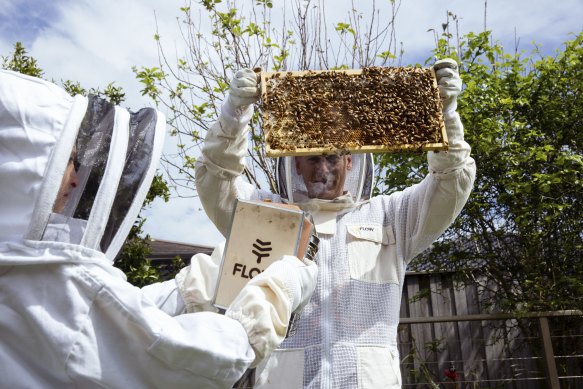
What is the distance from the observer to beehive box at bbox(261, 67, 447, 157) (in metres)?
2.84

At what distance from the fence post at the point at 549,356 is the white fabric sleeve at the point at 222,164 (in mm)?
3629

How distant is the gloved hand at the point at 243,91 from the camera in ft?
9.63

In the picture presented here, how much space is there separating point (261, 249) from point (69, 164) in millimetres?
1054

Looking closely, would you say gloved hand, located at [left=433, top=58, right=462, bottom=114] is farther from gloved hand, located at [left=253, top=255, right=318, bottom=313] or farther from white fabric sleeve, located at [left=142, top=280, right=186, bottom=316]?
white fabric sleeve, located at [left=142, top=280, right=186, bottom=316]

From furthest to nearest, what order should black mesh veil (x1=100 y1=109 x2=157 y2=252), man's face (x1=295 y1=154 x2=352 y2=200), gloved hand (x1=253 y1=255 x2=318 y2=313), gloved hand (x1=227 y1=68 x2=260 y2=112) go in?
man's face (x1=295 y1=154 x2=352 y2=200) → gloved hand (x1=227 y1=68 x2=260 y2=112) → gloved hand (x1=253 y1=255 x2=318 y2=313) → black mesh veil (x1=100 y1=109 x2=157 y2=252)

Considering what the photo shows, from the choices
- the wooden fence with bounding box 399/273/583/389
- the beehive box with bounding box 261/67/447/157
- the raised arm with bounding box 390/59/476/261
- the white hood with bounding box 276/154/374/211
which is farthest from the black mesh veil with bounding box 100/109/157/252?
the wooden fence with bounding box 399/273/583/389

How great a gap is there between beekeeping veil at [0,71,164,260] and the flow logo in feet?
2.72

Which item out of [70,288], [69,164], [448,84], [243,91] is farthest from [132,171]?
[448,84]

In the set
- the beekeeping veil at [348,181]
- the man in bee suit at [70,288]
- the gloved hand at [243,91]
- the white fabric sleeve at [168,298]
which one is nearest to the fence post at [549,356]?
the beekeeping veil at [348,181]

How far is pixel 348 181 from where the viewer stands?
3.29m

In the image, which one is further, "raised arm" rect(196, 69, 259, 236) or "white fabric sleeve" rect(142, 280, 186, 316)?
"raised arm" rect(196, 69, 259, 236)

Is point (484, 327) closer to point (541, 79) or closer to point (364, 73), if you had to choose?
point (541, 79)

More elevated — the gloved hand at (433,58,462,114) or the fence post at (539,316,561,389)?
the gloved hand at (433,58,462,114)

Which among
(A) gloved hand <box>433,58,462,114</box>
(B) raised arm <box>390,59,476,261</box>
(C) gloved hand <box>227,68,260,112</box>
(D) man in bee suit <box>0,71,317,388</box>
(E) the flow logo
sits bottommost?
(D) man in bee suit <box>0,71,317,388</box>
